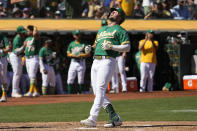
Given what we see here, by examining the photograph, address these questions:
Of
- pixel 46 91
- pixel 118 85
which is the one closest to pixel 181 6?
pixel 118 85

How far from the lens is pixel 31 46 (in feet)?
52.0

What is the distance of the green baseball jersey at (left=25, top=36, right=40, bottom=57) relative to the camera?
51.9 ft

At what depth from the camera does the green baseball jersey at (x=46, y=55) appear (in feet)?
56.5

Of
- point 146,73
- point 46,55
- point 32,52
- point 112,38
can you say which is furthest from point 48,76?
point 112,38

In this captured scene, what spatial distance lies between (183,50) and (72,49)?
4.55 meters

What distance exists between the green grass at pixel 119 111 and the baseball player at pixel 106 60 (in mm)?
1673

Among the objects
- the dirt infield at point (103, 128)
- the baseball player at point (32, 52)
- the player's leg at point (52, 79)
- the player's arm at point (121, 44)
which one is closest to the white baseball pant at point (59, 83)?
the player's leg at point (52, 79)

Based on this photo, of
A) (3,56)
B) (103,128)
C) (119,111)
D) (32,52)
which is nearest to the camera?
(103,128)

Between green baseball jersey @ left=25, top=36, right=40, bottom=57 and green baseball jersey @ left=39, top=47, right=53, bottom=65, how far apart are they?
1143 millimetres

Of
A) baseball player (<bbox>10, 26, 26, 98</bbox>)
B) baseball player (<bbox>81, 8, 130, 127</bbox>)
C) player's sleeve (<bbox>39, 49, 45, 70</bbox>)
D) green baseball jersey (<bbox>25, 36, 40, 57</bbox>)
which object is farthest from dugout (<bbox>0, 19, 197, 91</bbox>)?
baseball player (<bbox>81, 8, 130, 127</bbox>)

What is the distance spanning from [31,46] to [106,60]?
7.89 metres

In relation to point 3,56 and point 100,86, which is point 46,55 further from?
point 100,86

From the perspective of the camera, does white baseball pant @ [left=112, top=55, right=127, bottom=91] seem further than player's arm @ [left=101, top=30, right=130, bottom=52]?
Yes

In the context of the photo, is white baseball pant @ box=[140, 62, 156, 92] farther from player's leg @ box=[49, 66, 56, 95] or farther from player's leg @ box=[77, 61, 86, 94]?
player's leg @ box=[49, 66, 56, 95]
